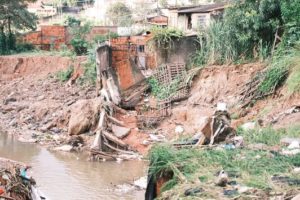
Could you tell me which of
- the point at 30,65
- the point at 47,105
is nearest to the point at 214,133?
the point at 47,105

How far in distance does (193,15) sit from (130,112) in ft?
27.7

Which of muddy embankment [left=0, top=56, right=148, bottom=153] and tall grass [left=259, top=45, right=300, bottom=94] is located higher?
tall grass [left=259, top=45, right=300, bottom=94]

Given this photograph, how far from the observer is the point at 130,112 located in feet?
53.0

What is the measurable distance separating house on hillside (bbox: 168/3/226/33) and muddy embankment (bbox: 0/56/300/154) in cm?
507

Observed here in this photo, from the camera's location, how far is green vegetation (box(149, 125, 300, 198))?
22.1ft

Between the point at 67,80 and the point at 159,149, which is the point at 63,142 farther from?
the point at 159,149

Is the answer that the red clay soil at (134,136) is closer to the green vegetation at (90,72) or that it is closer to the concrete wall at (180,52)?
the concrete wall at (180,52)

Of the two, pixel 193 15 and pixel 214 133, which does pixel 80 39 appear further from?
pixel 214 133

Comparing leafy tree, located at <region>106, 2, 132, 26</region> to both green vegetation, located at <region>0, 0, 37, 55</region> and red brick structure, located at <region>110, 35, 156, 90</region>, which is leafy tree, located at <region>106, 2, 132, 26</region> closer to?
green vegetation, located at <region>0, 0, 37, 55</region>

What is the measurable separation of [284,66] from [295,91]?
1236mm

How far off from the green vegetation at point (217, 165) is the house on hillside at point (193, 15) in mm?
13383

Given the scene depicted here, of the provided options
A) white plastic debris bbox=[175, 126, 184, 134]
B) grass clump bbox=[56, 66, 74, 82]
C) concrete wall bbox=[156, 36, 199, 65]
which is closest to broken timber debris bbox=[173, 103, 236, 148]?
white plastic debris bbox=[175, 126, 184, 134]

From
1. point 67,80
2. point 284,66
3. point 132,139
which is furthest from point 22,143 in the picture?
point 284,66

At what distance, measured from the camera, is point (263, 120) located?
41.7ft
